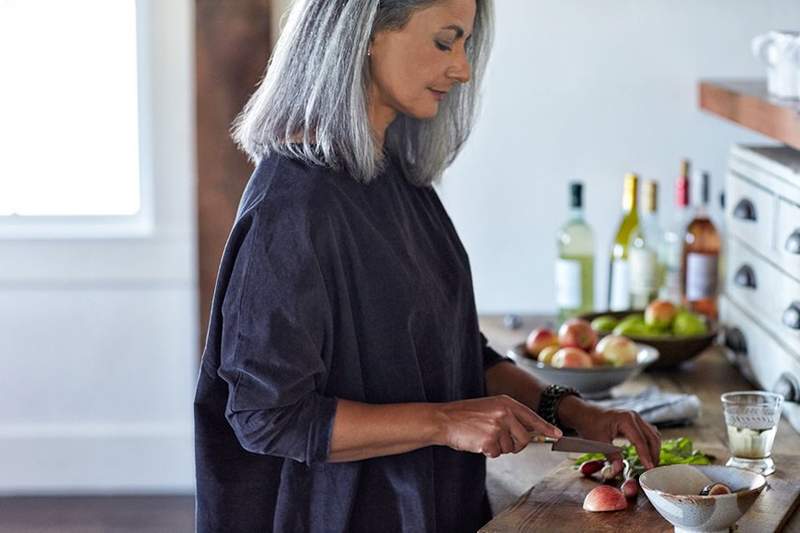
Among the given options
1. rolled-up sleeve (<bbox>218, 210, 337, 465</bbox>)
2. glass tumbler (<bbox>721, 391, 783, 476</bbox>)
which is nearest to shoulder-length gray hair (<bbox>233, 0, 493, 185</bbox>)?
rolled-up sleeve (<bbox>218, 210, 337, 465</bbox>)

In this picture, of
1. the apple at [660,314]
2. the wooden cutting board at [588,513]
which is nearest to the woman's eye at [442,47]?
the wooden cutting board at [588,513]

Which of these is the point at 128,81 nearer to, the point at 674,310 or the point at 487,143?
the point at 487,143

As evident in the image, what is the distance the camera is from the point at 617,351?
2.21m

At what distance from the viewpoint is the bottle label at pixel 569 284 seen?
2662mm

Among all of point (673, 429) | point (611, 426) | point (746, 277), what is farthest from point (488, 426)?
point (746, 277)

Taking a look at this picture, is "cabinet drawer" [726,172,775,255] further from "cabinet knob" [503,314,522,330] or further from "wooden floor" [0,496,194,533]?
"wooden floor" [0,496,194,533]

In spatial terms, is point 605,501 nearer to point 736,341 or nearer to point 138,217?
point 736,341

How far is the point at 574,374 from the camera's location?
213 centimetres

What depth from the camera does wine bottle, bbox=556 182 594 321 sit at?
2.67 m

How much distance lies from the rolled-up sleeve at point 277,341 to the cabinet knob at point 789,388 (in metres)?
0.79

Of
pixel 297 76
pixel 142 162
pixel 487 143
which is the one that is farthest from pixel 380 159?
pixel 142 162

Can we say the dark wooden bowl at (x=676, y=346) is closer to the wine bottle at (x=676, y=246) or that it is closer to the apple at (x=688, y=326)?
the apple at (x=688, y=326)

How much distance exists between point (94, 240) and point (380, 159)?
2.61m

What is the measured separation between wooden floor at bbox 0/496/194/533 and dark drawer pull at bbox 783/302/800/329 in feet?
7.46
